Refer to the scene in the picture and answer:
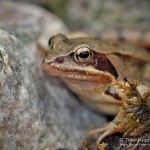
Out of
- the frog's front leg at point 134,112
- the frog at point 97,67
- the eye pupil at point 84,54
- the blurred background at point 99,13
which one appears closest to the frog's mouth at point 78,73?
the frog at point 97,67

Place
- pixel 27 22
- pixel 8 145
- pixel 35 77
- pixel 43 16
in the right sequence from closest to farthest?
pixel 8 145, pixel 35 77, pixel 27 22, pixel 43 16

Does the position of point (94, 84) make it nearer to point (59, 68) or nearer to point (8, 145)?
point (59, 68)

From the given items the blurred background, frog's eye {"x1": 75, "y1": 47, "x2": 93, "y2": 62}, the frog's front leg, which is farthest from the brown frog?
the blurred background

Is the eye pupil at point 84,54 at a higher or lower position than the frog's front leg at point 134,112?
higher

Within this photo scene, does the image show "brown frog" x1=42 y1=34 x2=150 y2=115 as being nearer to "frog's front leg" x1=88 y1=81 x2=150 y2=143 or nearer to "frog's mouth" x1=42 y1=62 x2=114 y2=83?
"frog's mouth" x1=42 y1=62 x2=114 y2=83

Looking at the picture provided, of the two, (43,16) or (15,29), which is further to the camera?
(43,16)

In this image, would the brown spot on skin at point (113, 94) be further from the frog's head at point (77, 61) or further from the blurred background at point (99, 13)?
the blurred background at point (99, 13)

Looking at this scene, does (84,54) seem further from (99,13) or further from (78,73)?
(99,13)

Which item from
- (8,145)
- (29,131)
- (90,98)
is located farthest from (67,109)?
(8,145)
